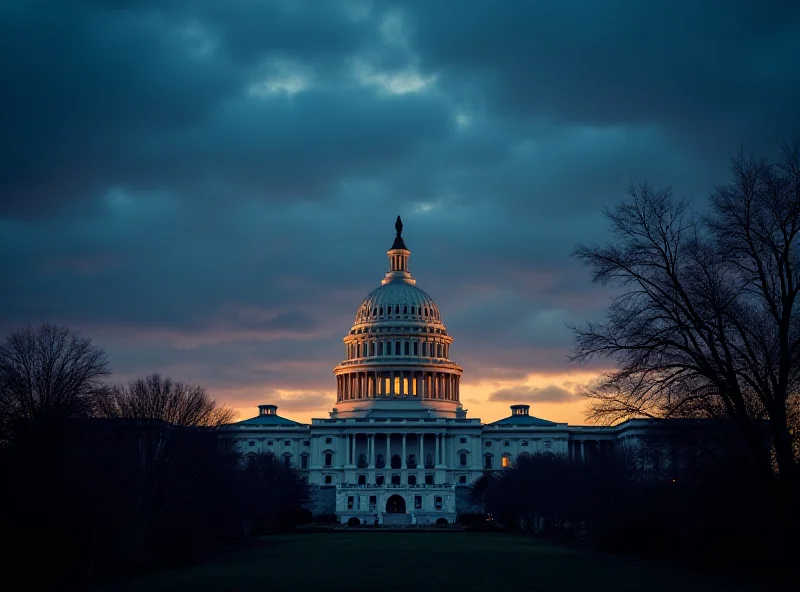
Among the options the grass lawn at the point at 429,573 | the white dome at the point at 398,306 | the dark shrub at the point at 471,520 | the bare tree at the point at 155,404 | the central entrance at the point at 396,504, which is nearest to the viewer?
the grass lawn at the point at 429,573

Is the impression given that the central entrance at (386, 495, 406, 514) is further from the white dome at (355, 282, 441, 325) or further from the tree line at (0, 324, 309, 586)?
the tree line at (0, 324, 309, 586)

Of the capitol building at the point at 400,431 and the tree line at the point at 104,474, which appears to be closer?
the tree line at the point at 104,474

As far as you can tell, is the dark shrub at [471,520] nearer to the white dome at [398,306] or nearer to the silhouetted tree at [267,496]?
the silhouetted tree at [267,496]

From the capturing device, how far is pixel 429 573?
1806 inches

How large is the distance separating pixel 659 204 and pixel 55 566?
23778mm

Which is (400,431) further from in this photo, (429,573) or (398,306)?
(429,573)

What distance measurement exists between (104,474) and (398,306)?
140 metres

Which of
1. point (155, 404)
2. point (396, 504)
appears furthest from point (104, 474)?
point (396, 504)

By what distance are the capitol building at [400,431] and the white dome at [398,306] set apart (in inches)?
8.1

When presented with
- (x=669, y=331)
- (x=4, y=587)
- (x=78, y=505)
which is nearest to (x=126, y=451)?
(x=78, y=505)

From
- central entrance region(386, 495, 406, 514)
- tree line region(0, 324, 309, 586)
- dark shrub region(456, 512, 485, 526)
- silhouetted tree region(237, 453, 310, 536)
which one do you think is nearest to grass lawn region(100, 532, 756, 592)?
tree line region(0, 324, 309, 586)

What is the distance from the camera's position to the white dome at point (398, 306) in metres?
191

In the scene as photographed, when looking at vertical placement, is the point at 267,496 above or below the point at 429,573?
above

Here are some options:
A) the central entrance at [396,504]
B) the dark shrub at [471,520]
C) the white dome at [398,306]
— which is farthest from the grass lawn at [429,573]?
the white dome at [398,306]
